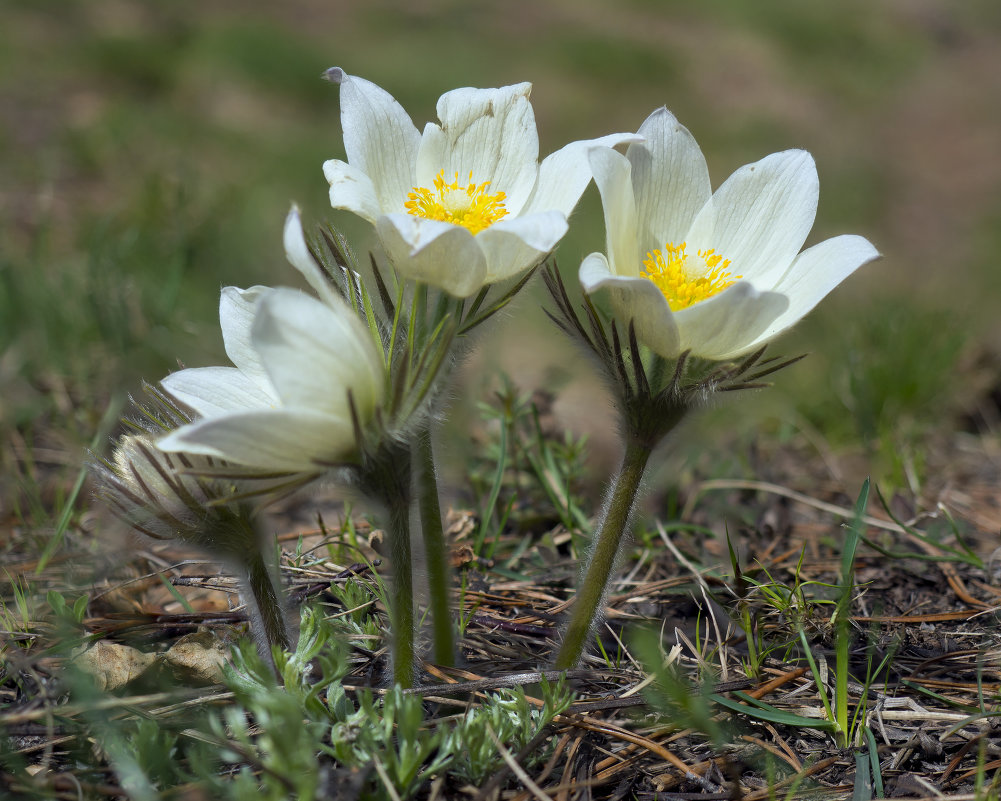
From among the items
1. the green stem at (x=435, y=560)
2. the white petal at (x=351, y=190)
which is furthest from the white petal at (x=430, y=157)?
the green stem at (x=435, y=560)

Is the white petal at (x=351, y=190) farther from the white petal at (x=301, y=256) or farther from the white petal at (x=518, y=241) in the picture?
the white petal at (x=518, y=241)

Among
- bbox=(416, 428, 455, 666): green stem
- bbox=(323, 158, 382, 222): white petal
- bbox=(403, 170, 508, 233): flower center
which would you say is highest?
bbox=(323, 158, 382, 222): white petal

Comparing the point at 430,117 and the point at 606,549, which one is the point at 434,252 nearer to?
the point at 606,549

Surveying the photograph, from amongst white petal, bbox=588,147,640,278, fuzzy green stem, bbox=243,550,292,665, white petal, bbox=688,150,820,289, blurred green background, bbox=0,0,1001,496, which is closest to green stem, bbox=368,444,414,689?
fuzzy green stem, bbox=243,550,292,665

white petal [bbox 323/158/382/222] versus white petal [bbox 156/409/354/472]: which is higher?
white petal [bbox 323/158/382/222]

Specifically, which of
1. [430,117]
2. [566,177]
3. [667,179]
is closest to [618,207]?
[566,177]

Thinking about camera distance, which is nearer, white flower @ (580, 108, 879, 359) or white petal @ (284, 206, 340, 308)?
white petal @ (284, 206, 340, 308)

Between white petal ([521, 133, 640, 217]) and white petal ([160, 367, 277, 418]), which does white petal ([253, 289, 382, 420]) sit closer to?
white petal ([160, 367, 277, 418])

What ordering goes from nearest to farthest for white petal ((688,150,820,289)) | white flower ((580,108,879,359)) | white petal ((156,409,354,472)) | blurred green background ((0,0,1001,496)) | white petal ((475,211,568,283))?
white petal ((156,409,354,472))
white petal ((475,211,568,283))
white flower ((580,108,879,359))
white petal ((688,150,820,289))
blurred green background ((0,0,1001,496))
